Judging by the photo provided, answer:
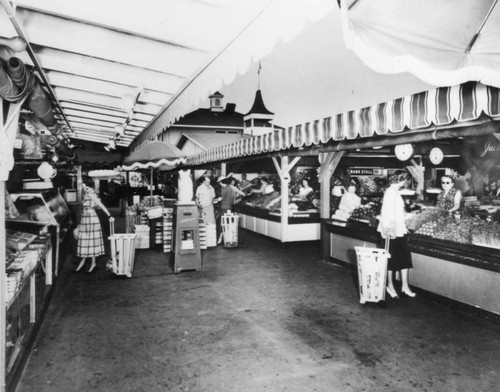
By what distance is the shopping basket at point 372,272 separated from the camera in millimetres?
5270

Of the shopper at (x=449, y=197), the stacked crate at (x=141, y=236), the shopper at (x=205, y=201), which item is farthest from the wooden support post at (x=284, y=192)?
the shopper at (x=449, y=197)

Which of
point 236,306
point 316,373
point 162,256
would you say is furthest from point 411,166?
point 316,373

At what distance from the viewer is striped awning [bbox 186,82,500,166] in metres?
3.37

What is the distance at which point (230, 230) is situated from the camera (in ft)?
32.0

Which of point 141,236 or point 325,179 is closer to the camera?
point 325,179

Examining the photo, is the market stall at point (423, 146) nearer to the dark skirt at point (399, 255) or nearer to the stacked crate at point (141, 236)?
the dark skirt at point (399, 255)

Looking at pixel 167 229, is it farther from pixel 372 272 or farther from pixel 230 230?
pixel 372 272

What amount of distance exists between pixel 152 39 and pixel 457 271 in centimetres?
511

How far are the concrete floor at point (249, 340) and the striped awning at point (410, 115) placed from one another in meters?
2.51

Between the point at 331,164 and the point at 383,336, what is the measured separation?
4.51 m

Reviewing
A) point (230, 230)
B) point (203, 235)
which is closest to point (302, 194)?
point (230, 230)

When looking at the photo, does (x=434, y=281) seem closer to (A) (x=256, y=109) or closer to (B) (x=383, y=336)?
(B) (x=383, y=336)

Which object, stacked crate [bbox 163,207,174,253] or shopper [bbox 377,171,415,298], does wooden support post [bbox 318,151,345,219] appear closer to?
shopper [bbox 377,171,415,298]

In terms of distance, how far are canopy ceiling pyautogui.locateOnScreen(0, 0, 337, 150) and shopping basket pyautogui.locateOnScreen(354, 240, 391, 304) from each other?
10.8 ft
